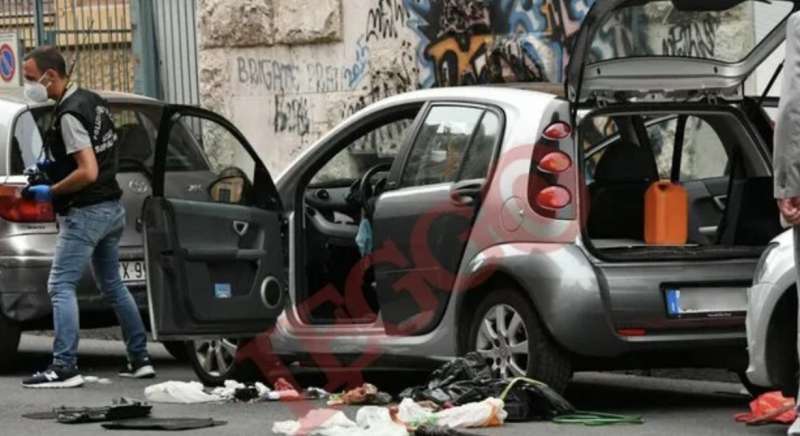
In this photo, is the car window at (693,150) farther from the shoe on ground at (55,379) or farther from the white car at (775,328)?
the shoe on ground at (55,379)

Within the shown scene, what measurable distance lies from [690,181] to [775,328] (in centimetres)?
216

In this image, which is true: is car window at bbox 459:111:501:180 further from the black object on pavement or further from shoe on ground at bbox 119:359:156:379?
shoe on ground at bbox 119:359:156:379

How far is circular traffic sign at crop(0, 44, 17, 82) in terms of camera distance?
20328mm

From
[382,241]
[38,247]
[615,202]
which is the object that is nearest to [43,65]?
[38,247]

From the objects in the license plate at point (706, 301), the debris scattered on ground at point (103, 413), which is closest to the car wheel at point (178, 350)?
the debris scattered on ground at point (103, 413)

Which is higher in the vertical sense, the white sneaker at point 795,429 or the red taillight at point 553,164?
the red taillight at point 553,164

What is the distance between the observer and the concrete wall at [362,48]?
1727cm

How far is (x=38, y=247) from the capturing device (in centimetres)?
1288

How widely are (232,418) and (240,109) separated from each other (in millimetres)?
10012

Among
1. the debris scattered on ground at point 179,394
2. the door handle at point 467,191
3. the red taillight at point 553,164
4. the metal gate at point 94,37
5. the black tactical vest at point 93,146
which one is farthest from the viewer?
the metal gate at point 94,37

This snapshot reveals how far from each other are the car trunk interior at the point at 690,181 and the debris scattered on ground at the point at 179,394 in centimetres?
223

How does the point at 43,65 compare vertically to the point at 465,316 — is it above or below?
above

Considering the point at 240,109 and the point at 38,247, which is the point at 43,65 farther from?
the point at 240,109

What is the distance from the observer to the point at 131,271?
42.9 feet
